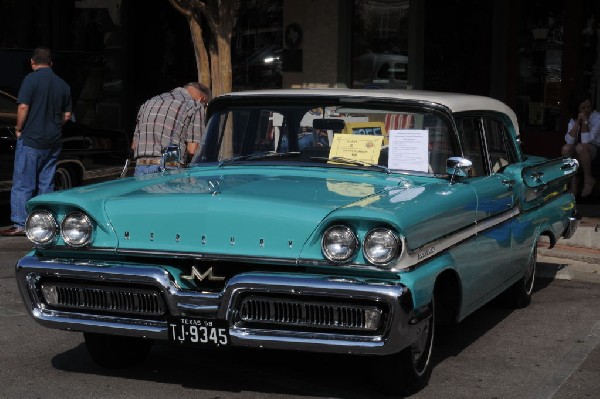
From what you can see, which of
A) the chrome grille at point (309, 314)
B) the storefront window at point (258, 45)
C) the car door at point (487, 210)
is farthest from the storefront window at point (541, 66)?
the chrome grille at point (309, 314)

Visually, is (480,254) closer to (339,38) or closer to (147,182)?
(147,182)

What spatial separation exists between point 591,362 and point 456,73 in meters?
9.57

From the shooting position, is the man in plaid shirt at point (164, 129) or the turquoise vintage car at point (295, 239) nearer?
the turquoise vintage car at point (295, 239)

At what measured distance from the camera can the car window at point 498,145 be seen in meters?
7.70

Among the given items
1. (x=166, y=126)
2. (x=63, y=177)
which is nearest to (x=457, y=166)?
(x=166, y=126)

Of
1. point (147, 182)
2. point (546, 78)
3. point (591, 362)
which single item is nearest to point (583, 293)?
point (591, 362)

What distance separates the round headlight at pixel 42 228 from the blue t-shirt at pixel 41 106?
18.0 feet

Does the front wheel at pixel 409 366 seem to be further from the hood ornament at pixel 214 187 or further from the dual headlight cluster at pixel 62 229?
the dual headlight cluster at pixel 62 229

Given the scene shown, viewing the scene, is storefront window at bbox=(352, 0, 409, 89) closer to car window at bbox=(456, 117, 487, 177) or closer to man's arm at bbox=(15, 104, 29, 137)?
man's arm at bbox=(15, 104, 29, 137)

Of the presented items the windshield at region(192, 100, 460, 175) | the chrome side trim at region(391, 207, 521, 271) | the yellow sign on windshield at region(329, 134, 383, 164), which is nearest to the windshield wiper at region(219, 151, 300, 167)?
the windshield at region(192, 100, 460, 175)

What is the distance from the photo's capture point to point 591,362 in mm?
6914

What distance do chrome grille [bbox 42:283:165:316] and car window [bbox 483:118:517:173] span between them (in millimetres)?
2727

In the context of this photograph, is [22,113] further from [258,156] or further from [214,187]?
[214,187]

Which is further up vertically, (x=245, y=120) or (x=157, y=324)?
(x=245, y=120)
